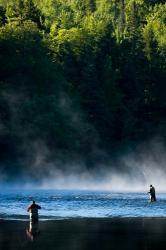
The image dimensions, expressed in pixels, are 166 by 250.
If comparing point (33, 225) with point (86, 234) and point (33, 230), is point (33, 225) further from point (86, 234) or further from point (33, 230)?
point (86, 234)

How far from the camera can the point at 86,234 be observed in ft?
167

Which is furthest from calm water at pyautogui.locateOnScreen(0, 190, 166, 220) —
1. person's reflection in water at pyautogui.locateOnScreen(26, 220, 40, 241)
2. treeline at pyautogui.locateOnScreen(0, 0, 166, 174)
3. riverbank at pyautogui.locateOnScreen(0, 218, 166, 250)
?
treeline at pyautogui.locateOnScreen(0, 0, 166, 174)

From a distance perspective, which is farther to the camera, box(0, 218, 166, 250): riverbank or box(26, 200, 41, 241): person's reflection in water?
box(26, 200, 41, 241): person's reflection in water

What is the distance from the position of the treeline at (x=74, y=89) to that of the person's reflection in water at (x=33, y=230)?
62.3 m

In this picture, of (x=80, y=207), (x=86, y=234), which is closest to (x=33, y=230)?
(x=86, y=234)

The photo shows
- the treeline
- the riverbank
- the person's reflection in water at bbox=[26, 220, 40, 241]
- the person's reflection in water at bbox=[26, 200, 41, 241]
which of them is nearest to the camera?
the riverbank

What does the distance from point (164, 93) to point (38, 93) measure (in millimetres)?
42661

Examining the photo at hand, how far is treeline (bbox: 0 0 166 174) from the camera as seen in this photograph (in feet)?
390

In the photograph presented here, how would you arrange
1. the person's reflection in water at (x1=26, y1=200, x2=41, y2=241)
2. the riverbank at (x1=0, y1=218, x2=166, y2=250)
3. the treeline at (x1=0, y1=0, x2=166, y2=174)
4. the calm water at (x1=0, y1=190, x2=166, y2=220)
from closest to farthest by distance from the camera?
the riverbank at (x1=0, y1=218, x2=166, y2=250) < the person's reflection in water at (x1=26, y1=200, x2=41, y2=241) < the calm water at (x1=0, y1=190, x2=166, y2=220) < the treeline at (x1=0, y1=0, x2=166, y2=174)

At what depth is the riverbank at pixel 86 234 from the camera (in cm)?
4522

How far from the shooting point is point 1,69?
12356 cm

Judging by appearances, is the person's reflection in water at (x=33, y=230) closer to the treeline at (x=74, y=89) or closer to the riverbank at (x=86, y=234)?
the riverbank at (x=86, y=234)

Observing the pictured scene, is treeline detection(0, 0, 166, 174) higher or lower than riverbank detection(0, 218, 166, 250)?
higher

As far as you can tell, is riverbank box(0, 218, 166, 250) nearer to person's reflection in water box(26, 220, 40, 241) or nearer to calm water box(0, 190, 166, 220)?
person's reflection in water box(26, 220, 40, 241)
